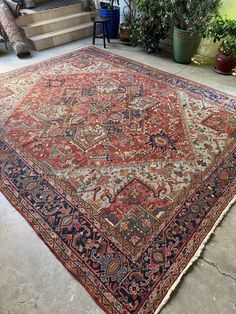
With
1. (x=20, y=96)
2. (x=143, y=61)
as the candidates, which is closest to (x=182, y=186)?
(x=20, y=96)

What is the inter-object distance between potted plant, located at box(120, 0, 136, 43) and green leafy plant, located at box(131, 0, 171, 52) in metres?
0.24

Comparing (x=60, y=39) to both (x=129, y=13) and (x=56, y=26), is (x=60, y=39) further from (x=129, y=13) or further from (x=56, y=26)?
(x=129, y=13)

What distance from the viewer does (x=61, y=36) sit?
4.21 m

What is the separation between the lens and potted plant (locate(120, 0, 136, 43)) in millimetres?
3982

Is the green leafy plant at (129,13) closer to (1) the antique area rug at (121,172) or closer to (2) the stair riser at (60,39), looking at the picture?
(2) the stair riser at (60,39)

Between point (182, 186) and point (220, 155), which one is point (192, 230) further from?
point (220, 155)

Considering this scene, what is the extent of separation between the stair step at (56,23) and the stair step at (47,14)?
0.08m

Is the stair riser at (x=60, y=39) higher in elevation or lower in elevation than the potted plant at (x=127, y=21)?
lower

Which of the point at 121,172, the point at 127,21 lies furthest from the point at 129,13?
the point at 121,172

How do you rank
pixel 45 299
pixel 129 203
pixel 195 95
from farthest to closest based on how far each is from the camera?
pixel 195 95
pixel 129 203
pixel 45 299

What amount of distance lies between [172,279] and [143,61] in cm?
323

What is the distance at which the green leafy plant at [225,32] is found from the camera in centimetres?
284

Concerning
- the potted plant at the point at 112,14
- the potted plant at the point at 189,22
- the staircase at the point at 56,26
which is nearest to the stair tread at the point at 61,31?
the staircase at the point at 56,26

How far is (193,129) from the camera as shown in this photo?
232 centimetres
